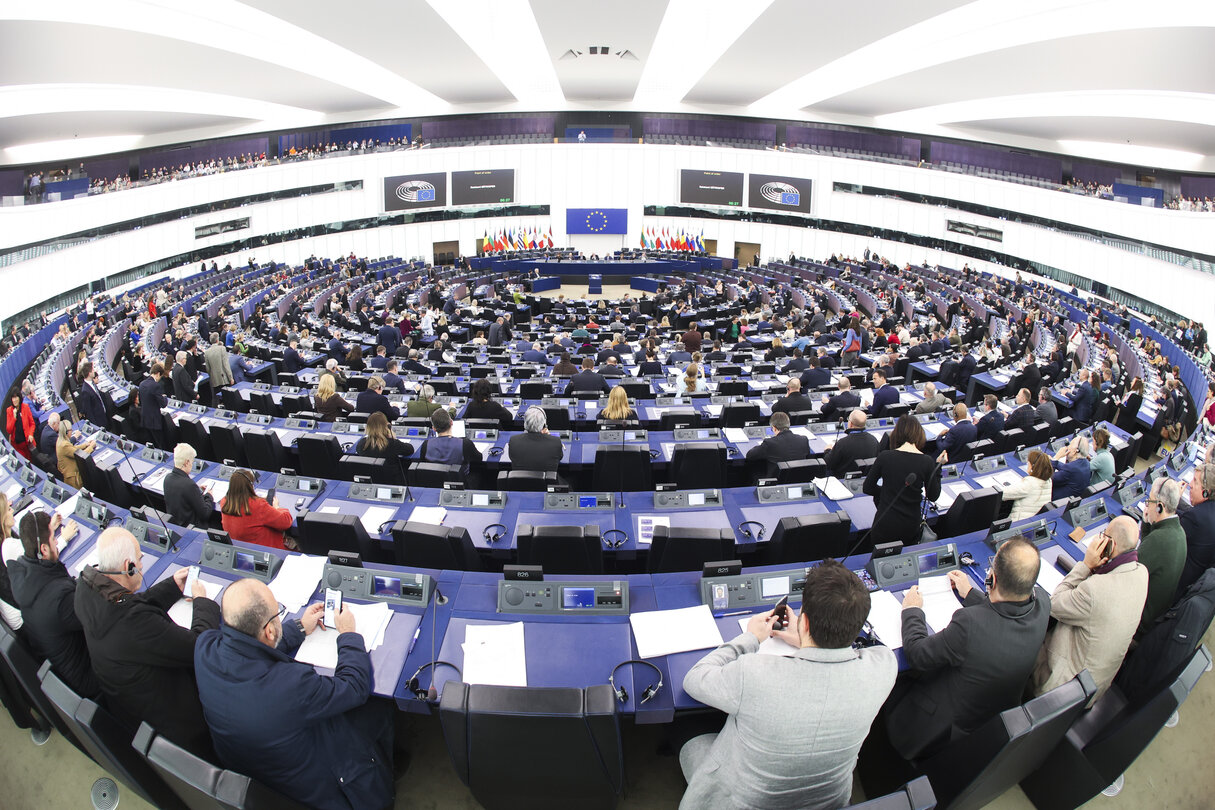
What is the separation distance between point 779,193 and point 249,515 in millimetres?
30692

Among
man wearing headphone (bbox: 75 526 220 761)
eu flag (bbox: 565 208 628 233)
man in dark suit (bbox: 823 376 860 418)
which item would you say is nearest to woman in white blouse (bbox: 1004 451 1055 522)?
man in dark suit (bbox: 823 376 860 418)

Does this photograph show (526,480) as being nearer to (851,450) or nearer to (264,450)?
(851,450)

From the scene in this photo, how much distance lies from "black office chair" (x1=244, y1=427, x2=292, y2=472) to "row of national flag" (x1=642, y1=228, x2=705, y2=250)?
92.3 ft

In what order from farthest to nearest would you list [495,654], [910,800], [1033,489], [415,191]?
[415,191] < [1033,489] < [495,654] < [910,800]

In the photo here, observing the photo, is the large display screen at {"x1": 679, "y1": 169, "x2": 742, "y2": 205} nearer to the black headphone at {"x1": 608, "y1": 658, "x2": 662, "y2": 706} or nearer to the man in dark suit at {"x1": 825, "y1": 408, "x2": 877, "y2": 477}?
the man in dark suit at {"x1": 825, "y1": 408, "x2": 877, "y2": 477}

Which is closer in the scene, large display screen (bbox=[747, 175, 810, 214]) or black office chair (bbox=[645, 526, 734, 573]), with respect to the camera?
black office chair (bbox=[645, 526, 734, 573])

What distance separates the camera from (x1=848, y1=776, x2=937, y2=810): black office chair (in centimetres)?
216

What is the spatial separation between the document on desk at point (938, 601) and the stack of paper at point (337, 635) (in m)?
2.95

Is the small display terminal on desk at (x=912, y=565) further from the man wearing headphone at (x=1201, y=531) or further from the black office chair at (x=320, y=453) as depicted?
the black office chair at (x=320, y=453)

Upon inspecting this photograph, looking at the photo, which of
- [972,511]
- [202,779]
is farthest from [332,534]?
[972,511]

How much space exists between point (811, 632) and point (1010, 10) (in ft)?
54.8

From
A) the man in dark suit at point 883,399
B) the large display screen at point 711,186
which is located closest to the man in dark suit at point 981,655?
the man in dark suit at point 883,399

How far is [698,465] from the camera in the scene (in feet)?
20.5

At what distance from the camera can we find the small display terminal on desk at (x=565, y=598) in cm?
368
